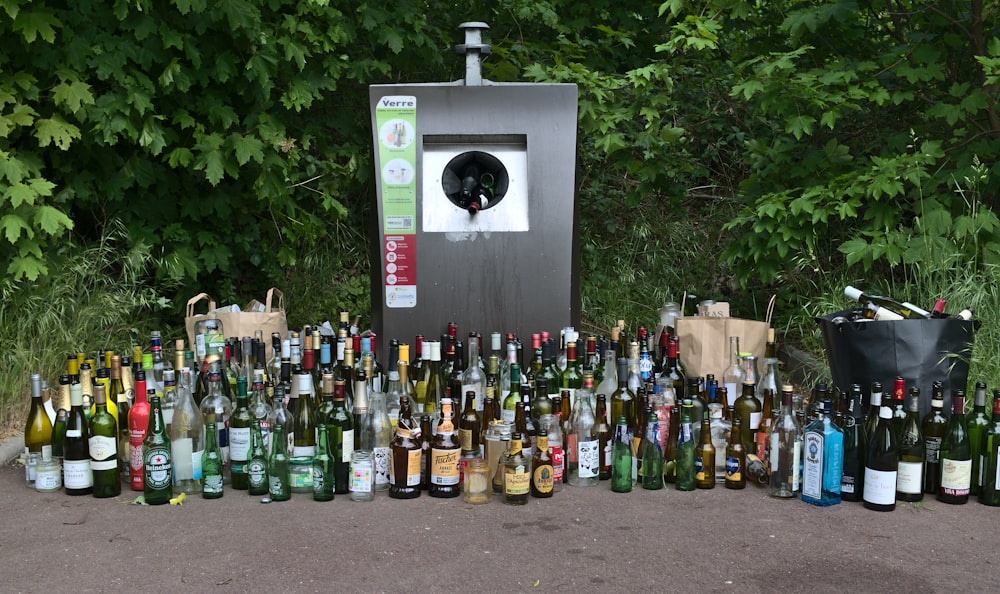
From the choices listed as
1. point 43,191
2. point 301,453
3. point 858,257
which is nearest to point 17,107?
point 43,191

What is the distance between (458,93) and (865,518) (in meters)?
3.40

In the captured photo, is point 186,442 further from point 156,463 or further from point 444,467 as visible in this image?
point 444,467

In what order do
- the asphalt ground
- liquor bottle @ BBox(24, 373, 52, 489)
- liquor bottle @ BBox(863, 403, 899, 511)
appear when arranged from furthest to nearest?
liquor bottle @ BBox(24, 373, 52, 489), liquor bottle @ BBox(863, 403, 899, 511), the asphalt ground

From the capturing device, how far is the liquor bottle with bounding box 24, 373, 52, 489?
15.3 feet

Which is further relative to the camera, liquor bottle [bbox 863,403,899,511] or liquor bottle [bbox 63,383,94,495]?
liquor bottle [bbox 63,383,94,495]

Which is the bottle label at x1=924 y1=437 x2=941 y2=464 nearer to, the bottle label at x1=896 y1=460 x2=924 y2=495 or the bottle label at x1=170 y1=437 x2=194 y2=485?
the bottle label at x1=896 y1=460 x2=924 y2=495

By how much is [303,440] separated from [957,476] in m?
2.82

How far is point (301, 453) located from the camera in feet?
14.8

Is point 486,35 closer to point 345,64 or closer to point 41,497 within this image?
point 345,64

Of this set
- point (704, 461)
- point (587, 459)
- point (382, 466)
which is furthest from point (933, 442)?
point (382, 466)

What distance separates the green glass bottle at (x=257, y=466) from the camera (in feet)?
14.6

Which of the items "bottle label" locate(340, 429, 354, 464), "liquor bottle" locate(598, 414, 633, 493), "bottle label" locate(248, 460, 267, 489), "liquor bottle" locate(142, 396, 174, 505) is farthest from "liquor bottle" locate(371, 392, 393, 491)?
"liquor bottle" locate(598, 414, 633, 493)

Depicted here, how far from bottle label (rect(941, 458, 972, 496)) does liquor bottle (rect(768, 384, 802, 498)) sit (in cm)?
60

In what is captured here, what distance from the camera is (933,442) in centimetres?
441
